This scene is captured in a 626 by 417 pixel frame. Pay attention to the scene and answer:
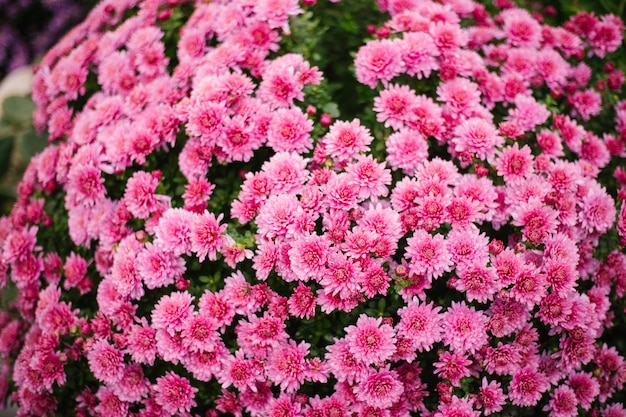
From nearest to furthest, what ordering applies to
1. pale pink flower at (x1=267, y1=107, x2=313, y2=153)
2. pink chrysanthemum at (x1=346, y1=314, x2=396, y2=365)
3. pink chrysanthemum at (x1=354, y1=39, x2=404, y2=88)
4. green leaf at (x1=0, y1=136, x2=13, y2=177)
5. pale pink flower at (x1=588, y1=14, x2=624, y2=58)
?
pink chrysanthemum at (x1=346, y1=314, x2=396, y2=365), pale pink flower at (x1=267, y1=107, x2=313, y2=153), pink chrysanthemum at (x1=354, y1=39, x2=404, y2=88), pale pink flower at (x1=588, y1=14, x2=624, y2=58), green leaf at (x1=0, y1=136, x2=13, y2=177)

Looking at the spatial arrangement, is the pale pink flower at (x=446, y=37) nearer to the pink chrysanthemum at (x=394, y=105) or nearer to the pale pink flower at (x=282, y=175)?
the pink chrysanthemum at (x=394, y=105)

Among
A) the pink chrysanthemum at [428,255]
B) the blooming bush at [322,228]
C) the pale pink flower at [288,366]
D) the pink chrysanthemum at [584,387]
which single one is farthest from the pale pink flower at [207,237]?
the pink chrysanthemum at [584,387]

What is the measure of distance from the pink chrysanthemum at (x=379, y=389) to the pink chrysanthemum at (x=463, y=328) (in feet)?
0.63

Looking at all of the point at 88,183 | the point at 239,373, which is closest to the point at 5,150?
the point at 88,183

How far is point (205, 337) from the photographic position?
175cm

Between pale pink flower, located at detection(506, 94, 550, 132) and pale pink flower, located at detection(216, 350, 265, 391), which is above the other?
pale pink flower, located at detection(506, 94, 550, 132)

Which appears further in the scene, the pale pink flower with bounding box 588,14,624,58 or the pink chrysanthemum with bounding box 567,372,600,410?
the pale pink flower with bounding box 588,14,624,58

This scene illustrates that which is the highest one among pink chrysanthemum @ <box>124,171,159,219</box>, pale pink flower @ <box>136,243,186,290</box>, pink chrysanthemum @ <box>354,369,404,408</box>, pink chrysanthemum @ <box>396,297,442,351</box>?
pink chrysanthemum @ <box>124,171,159,219</box>

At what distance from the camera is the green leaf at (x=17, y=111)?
311cm

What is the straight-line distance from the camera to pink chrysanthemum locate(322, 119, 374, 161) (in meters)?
1.84

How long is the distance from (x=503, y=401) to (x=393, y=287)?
0.48 meters

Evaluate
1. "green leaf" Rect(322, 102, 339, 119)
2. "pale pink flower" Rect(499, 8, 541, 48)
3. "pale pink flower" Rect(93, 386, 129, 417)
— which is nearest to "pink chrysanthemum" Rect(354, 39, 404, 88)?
"green leaf" Rect(322, 102, 339, 119)

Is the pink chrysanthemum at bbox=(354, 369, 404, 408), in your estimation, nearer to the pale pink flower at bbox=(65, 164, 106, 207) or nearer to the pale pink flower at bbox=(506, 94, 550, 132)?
the pale pink flower at bbox=(506, 94, 550, 132)

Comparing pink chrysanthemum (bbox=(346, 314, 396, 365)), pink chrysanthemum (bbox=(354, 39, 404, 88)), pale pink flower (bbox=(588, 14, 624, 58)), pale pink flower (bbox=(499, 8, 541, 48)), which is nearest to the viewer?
pink chrysanthemum (bbox=(346, 314, 396, 365))
